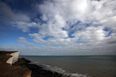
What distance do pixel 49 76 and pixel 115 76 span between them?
12.4 metres

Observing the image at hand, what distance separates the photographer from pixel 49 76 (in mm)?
23453

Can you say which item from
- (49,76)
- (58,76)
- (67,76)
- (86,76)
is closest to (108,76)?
(86,76)

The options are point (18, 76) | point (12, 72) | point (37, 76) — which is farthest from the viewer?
point (37, 76)

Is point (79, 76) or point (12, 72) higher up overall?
point (12, 72)

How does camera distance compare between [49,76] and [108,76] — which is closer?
[49,76]

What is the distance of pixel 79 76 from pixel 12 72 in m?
16.5

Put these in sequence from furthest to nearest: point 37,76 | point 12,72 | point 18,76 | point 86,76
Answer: point 86,76
point 37,76
point 12,72
point 18,76

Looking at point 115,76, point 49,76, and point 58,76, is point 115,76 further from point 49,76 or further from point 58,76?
point 49,76

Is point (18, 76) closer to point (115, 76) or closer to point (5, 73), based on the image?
point (5, 73)

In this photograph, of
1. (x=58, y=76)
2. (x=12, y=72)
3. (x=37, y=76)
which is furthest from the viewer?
(x=58, y=76)

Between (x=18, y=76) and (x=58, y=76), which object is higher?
(x=18, y=76)

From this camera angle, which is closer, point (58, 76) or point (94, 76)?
point (58, 76)

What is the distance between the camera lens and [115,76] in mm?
25859

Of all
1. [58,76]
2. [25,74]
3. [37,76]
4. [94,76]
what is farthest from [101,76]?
[25,74]
